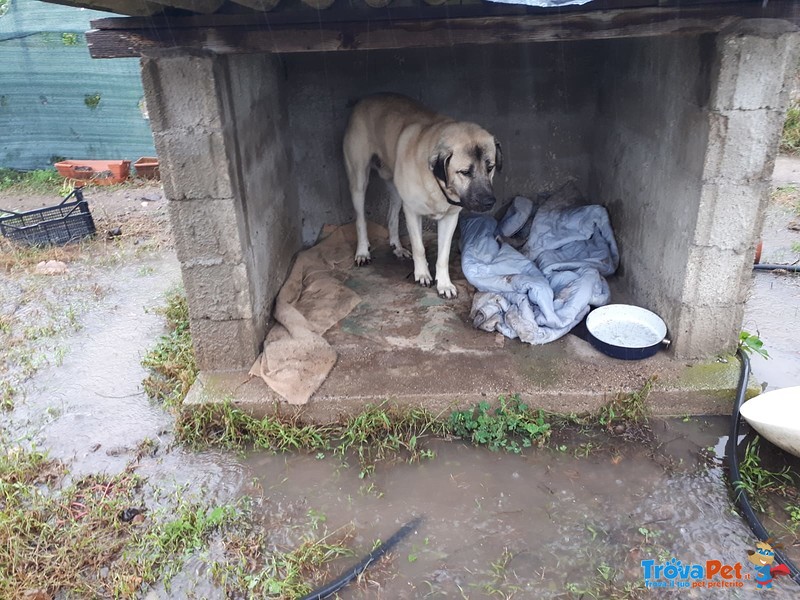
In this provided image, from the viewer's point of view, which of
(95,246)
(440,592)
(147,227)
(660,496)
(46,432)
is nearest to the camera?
(440,592)

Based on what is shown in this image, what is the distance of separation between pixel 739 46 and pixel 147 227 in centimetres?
641

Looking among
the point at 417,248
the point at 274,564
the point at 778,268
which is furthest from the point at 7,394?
the point at 778,268

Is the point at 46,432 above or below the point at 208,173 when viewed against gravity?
below

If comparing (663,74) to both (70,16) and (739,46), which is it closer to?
(739,46)

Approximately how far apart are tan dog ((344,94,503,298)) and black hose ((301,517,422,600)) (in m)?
2.14

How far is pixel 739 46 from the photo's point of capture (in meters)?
3.16

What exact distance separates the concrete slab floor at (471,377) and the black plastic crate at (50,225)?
3961mm

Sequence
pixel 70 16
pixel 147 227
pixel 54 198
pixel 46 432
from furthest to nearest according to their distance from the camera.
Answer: pixel 70 16, pixel 54 198, pixel 147 227, pixel 46 432

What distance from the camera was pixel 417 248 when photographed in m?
4.86

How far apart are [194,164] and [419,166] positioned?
1.67 metres

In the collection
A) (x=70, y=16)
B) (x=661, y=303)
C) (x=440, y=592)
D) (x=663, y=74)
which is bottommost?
(x=440, y=592)

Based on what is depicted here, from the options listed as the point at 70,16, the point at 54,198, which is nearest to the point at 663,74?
the point at 54,198

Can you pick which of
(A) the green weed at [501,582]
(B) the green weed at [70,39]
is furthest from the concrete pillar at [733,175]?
(B) the green weed at [70,39]

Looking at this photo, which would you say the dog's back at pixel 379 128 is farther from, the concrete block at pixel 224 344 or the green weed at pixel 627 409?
the green weed at pixel 627 409
